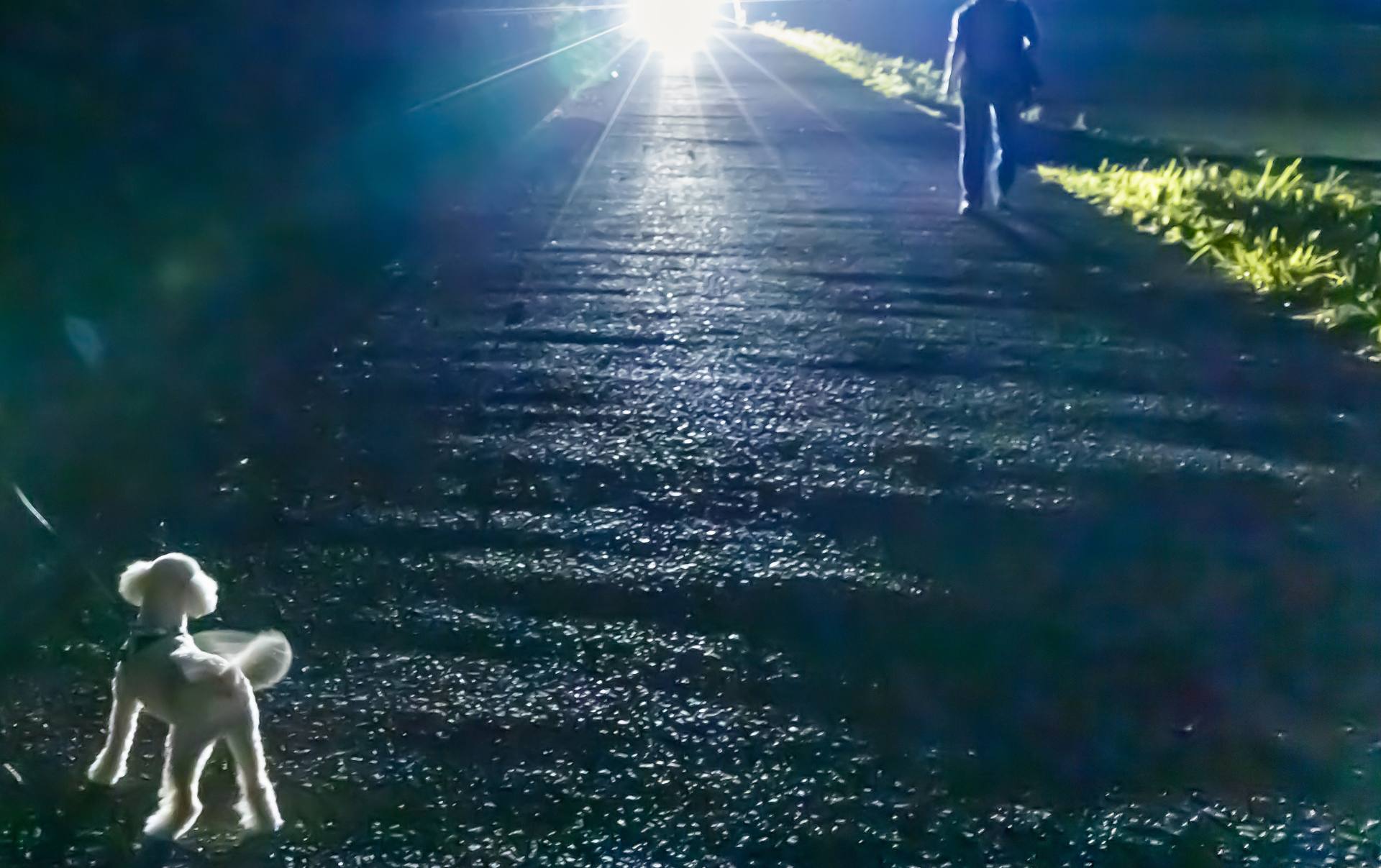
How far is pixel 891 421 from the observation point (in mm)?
7656

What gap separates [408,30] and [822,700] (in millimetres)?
20795

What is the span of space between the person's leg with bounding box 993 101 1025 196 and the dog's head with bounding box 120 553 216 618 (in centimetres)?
1114

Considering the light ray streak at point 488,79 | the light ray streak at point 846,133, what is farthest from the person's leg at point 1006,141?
the light ray streak at point 488,79

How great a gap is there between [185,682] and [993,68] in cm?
1120

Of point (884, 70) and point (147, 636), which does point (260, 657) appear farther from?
point (884, 70)

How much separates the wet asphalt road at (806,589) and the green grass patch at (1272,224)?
445mm

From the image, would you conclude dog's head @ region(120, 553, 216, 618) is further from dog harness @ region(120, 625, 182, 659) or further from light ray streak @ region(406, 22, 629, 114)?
light ray streak @ region(406, 22, 629, 114)

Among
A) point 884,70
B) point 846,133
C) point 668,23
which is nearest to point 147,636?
point 846,133

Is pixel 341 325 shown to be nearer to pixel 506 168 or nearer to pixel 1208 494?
pixel 1208 494

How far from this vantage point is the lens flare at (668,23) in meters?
69.4

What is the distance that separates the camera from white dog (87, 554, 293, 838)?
3.36m

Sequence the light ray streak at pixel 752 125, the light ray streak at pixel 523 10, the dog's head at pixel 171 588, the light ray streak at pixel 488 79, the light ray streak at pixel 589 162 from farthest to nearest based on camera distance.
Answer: the light ray streak at pixel 523 10 → the light ray streak at pixel 488 79 → the light ray streak at pixel 752 125 → the light ray streak at pixel 589 162 → the dog's head at pixel 171 588

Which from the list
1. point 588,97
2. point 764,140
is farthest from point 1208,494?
point 588,97

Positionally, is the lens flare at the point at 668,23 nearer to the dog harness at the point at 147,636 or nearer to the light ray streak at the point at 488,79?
the light ray streak at the point at 488,79
